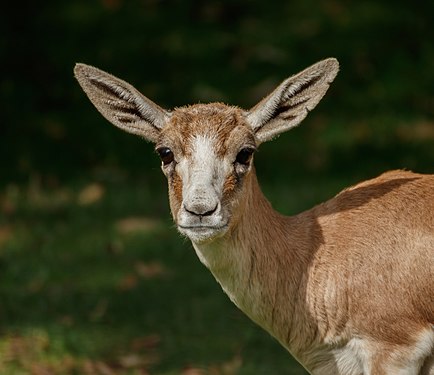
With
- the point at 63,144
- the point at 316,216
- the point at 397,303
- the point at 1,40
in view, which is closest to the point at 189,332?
the point at 316,216

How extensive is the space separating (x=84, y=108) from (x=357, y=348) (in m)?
7.93

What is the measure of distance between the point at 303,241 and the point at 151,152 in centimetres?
622

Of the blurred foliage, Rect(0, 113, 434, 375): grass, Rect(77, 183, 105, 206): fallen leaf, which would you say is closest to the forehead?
Rect(0, 113, 434, 375): grass

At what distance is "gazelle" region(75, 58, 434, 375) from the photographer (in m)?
6.16

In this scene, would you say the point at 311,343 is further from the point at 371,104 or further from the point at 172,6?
the point at 172,6

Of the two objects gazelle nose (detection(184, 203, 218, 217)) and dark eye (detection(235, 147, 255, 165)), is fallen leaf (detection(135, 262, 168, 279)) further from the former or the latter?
gazelle nose (detection(184, 203, 218, 217))

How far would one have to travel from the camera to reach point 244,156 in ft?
20.5

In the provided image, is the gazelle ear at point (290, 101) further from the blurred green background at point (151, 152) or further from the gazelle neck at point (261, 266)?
the blurred green background at point (151, 152)

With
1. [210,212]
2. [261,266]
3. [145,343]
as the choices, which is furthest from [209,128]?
[145,343]

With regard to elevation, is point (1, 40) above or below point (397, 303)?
above

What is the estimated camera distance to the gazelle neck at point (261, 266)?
6391 millimetres

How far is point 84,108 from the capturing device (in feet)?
44.6

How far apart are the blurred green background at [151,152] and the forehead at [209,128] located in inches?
98.3

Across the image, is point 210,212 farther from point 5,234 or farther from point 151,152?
point 151,152
